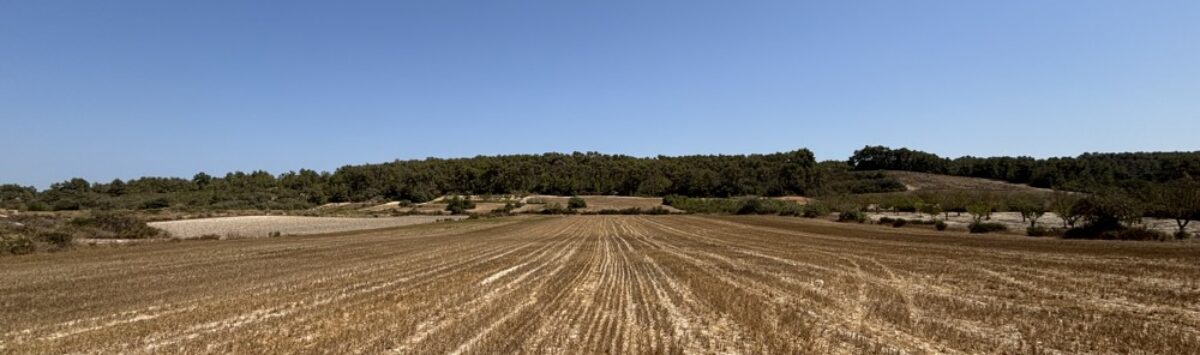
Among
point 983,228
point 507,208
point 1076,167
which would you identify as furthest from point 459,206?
point 1076,167

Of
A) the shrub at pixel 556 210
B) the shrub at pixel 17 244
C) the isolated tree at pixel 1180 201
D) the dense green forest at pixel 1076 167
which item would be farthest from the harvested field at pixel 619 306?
the dense green forest at pixel 1076 167

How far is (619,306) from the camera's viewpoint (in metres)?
13.9

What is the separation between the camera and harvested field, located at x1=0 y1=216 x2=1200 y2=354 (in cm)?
989

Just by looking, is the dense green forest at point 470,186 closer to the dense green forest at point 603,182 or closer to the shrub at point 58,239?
the dense green forest at point 603,182

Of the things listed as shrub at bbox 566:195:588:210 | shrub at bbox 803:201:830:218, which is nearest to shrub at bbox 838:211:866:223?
shrub at bbox 803:201:830:218

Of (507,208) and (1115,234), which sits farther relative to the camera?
(507,208)

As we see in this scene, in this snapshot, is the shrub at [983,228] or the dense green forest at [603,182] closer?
the shrub at [983,228]

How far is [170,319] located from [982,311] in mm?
17328

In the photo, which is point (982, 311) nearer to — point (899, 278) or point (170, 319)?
point (899, 278)

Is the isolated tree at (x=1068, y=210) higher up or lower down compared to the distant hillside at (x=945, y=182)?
lower down

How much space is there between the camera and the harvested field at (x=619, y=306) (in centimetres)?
989

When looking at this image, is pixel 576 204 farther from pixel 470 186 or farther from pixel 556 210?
pixel 470 186

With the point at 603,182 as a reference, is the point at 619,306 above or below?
below

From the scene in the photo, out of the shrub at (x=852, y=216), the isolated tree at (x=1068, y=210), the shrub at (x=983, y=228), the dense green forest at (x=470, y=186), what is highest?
the dense green forest at (x=470, y=186)
